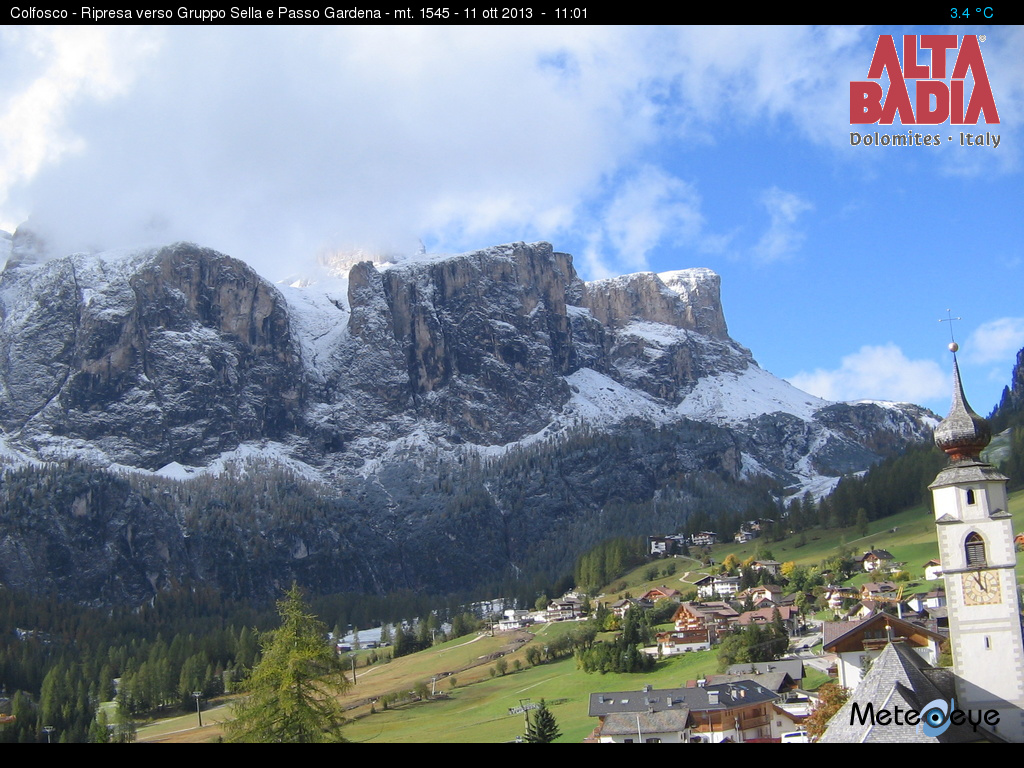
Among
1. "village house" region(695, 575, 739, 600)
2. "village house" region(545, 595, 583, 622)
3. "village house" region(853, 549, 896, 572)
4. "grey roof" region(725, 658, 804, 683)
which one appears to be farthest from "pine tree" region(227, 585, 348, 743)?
"village house" region(545, 595, 583, 622)

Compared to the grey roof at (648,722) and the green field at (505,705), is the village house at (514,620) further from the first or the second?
the grey roof at (648,722)

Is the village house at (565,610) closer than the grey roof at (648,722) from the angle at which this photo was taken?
No

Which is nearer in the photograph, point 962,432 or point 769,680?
point 962,432

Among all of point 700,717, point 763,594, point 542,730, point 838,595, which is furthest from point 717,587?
point 542,730

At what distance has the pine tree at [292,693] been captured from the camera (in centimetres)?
3678

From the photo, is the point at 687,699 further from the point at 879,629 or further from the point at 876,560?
the point at 876,560

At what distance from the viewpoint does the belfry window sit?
124ft

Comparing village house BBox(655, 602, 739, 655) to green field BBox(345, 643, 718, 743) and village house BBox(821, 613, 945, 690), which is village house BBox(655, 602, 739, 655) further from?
village house BBox(821, 613, 945, 690)

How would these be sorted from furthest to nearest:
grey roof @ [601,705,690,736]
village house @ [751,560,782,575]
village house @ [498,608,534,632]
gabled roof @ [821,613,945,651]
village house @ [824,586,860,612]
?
village house @ [498,608,534,632] → village house @ [751,560,782,575] → village house @ [824,586,860,612] → grey roof @ [601,705,690,736] → gabled roof @ [821,613,945,651]

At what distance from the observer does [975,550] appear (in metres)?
37.9

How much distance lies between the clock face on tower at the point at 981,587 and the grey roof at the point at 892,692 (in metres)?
3.09

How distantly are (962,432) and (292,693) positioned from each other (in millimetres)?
25671

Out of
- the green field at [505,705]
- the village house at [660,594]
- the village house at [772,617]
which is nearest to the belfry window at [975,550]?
the green field at [505,705]

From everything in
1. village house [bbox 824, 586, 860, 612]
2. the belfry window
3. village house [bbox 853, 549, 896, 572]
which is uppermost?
village house [bbox 853, 549, 896, 572]
